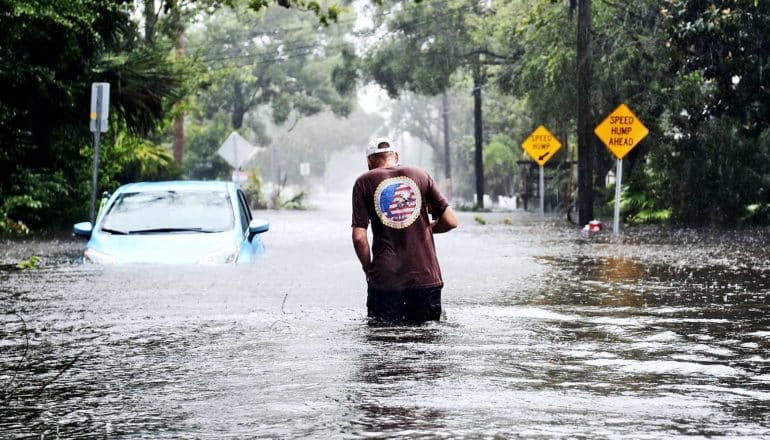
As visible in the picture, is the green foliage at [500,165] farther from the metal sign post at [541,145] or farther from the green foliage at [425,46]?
the metal sign post at [541,145]

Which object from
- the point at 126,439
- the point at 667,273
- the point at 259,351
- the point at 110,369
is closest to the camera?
the point at 126,439

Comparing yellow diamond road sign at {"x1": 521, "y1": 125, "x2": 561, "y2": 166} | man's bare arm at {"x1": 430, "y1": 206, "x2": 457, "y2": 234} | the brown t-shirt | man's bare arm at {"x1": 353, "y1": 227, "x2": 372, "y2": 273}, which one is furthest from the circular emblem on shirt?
yellow diamond road sign at {"x1": 521, "y1": 125, "x2": 561, "y2": 166}

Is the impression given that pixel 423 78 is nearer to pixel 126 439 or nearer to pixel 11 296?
pixel 11 296

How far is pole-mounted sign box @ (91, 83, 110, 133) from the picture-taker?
22422 millimetres

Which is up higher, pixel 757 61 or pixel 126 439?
pixel 757 61

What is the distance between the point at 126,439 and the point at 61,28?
2002 centimetres

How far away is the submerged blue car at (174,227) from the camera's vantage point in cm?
1487

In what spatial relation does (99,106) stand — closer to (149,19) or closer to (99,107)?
(99,107)

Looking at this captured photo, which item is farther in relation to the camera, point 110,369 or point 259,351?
point 259,351

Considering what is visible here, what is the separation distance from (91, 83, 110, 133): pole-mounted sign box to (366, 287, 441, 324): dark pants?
12.8 meters

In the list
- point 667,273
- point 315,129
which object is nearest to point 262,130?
point 315,129

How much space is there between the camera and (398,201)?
10.1 meters

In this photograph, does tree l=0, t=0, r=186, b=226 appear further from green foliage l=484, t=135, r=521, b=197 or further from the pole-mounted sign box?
green foliage l=484, t=135, r=521, b=197

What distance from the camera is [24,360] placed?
945 centimetres
